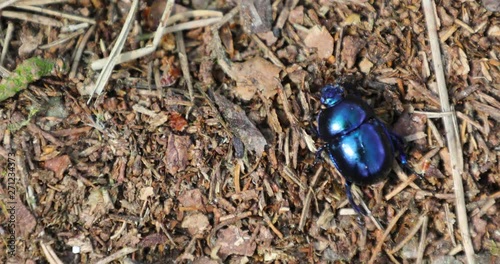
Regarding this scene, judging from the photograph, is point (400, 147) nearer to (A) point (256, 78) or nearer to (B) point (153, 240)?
(A) point (256, 78)

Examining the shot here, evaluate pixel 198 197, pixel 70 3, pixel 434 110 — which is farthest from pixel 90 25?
pixel 434 110

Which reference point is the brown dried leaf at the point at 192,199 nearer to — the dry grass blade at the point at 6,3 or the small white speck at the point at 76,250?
the small white speck at the point at 76,250

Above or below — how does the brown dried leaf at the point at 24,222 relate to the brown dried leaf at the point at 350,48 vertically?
below

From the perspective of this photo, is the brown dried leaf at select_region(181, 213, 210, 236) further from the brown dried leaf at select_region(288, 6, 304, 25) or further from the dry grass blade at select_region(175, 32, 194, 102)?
the brown dried leaf at select_region(288, 6, 304, 25)

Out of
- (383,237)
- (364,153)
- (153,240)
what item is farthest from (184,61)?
(383,237)

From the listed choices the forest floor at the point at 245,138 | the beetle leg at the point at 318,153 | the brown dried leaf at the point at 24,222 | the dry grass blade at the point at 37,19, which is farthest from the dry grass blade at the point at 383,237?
the dry grass blade at the point at 37,19
